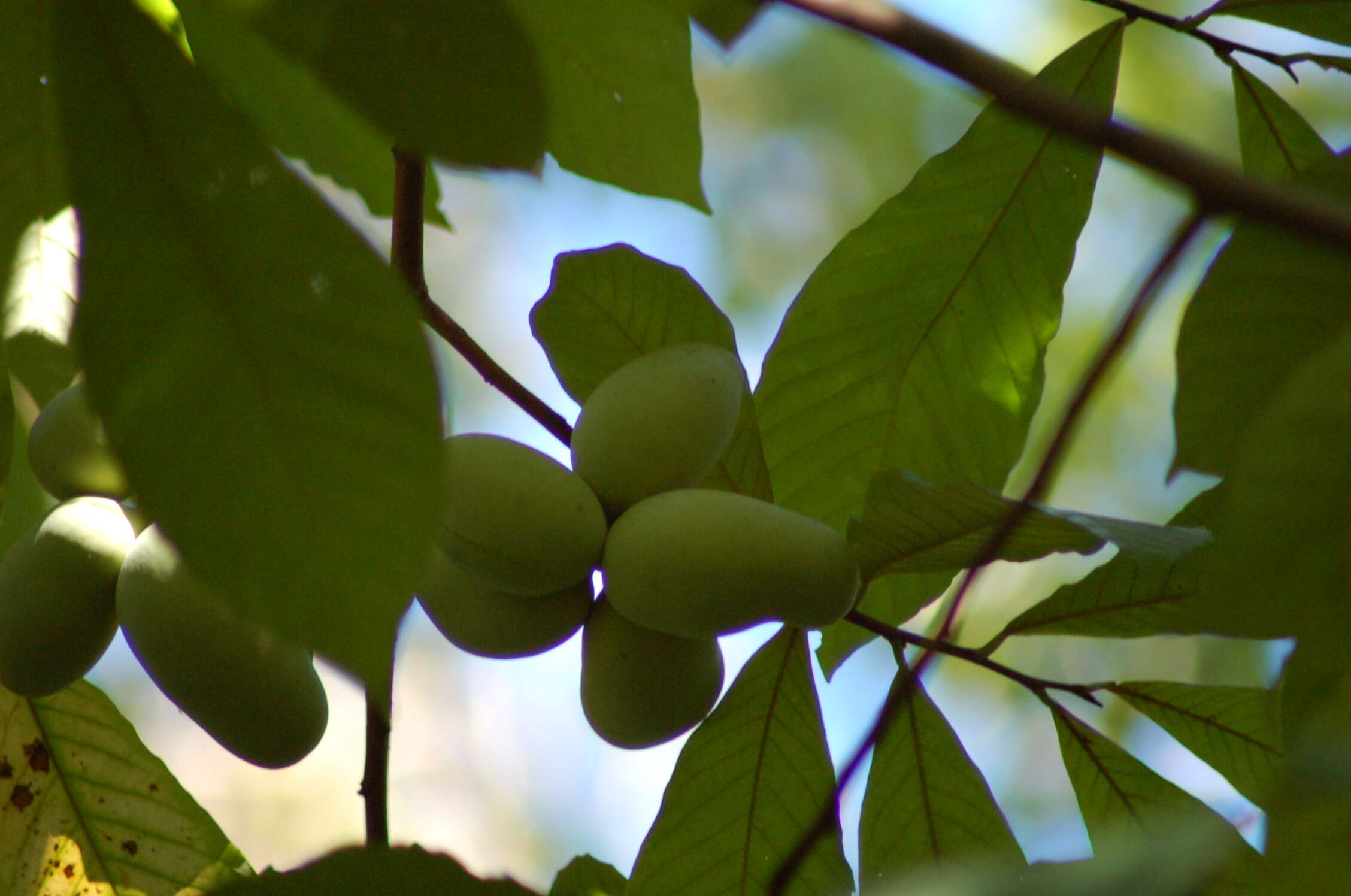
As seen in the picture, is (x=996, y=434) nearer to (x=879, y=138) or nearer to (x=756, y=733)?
(x=756, y=733)

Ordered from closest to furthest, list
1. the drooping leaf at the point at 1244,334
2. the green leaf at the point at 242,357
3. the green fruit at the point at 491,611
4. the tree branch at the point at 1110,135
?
1. the tree branch at the point at 1110,135
2. the green leaf at the point at 242,357
3. the drooping leaf at the point at 1244,334
4. the green fruit at the point at 491,611

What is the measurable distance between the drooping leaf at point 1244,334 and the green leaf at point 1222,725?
0.40m

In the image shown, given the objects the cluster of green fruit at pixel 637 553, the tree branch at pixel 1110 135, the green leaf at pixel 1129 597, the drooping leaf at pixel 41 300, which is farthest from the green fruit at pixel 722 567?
the drooping leaf at pixel 41 300

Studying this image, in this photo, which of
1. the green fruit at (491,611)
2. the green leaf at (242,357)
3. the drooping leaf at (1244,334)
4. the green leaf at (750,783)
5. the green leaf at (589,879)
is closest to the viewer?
the green leaf at (242,357)

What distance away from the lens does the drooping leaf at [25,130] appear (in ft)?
2.98

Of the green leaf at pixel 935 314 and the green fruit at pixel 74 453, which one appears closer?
the green fruit at pixel 74 453

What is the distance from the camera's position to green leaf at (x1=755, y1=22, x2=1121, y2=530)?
122 centimetres

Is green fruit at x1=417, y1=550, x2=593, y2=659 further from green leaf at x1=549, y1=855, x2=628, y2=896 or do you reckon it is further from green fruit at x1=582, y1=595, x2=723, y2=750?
green leaf at x1=549, y1=855, x2=628, y2=896

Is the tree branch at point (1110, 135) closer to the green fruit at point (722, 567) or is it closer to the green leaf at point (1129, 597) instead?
the green fruit at point (722, 567)

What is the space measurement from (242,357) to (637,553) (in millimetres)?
357

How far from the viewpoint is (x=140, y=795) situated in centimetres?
120

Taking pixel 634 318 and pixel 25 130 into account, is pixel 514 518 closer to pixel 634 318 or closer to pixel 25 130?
pixel 634 318

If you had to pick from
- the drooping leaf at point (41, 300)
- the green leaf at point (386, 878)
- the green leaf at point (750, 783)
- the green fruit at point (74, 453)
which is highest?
the drooping leaf at point (41, 300)

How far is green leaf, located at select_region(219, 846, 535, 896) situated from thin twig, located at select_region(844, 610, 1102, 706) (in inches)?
16.8
